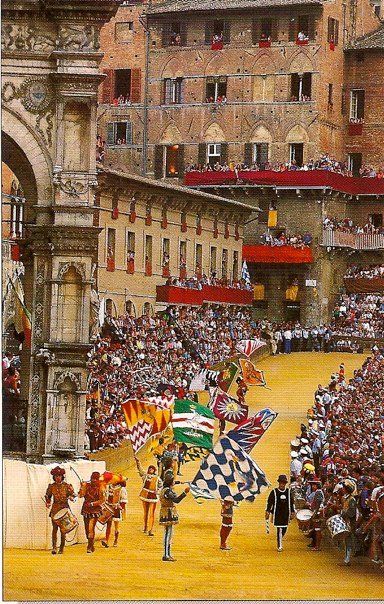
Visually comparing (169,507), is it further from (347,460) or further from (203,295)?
(203,295)

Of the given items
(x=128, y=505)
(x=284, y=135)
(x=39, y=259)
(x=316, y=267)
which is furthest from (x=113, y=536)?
(x=284, y=135)

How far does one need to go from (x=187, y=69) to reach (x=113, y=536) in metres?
8.89

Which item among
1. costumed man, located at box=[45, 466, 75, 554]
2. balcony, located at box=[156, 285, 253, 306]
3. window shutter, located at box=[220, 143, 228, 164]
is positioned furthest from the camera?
window shutter, located at box=[220, 143, 228, 164]

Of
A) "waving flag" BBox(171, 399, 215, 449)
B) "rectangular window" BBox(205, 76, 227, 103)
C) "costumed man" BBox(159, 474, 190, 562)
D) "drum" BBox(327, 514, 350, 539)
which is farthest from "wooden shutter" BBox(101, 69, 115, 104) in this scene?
"drum" BBox(327, 514, 350, 539)

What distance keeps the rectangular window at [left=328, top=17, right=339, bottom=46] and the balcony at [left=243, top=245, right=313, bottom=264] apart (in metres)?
3.70

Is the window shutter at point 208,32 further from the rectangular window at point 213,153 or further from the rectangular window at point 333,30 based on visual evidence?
the rectangular window at point 333,30

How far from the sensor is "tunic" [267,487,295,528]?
30.0 meters

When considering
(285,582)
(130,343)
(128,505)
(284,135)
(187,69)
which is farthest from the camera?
(284,135)

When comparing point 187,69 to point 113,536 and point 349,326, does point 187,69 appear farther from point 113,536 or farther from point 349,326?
point 113,536

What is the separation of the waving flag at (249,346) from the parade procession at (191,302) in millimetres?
38

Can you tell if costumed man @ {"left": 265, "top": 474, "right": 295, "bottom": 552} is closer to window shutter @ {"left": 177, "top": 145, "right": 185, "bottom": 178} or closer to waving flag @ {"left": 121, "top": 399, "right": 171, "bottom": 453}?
waving flag @ {"left": 121, "top": 399, "right": 171, "bottom": 453}

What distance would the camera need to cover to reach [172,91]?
115 feet

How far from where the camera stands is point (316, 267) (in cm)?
3603

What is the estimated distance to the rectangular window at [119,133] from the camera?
113ft
